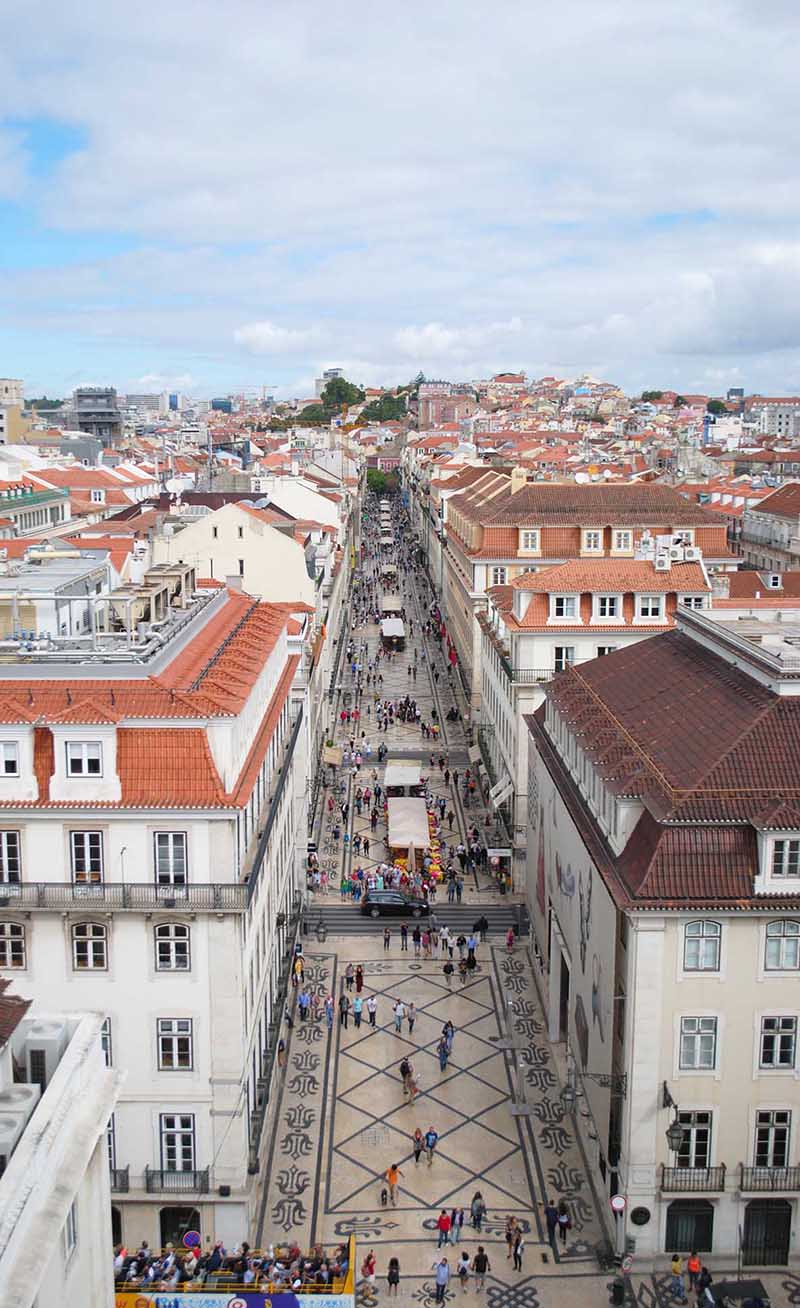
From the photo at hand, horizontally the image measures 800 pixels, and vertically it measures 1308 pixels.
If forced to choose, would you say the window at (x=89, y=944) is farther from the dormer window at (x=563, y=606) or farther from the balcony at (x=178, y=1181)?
the dormer window at (x=563, y=606)

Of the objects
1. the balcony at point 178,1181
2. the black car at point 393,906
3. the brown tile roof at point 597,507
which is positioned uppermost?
the brown tile roof at point 597,507

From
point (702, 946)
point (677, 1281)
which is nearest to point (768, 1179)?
point (677, 1281)

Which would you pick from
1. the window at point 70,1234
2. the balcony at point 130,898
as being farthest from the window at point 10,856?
the window at point 70,1234

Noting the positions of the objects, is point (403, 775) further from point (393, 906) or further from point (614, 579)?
point (614, 579)

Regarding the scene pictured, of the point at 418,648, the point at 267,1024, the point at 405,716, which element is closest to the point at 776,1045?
the point at 267,1024

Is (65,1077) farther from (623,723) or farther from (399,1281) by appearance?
(623,723)

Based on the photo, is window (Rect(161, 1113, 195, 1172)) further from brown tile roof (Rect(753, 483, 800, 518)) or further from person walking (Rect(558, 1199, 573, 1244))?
brown tile roof (Rect(753, 483, 800, 518))
